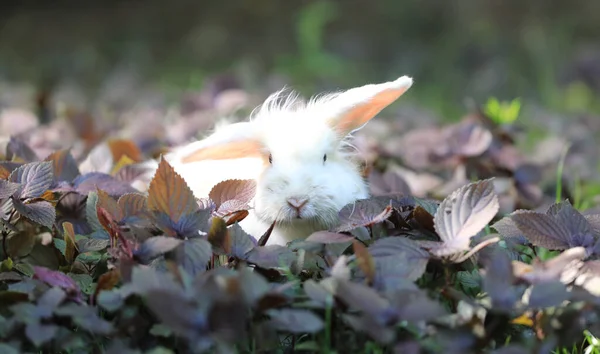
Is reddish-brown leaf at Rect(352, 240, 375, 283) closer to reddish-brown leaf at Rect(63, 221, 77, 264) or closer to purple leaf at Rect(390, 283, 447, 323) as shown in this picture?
purple leaf at Rect(390, 283, 447, 323)

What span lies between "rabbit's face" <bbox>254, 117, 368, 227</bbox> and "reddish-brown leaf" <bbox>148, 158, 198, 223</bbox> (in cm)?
44

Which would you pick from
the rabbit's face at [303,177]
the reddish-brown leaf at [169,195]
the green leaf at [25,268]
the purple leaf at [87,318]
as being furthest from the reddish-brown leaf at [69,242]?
the rabbit's face at [303,177]

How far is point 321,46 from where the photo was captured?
301 inches

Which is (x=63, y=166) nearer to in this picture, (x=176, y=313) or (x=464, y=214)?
(x=176, y=313)

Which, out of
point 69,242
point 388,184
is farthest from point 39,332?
point 388,184

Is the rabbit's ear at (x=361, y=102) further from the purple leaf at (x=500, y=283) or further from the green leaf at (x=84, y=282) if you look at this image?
the green leaf at (x=84, y=282)

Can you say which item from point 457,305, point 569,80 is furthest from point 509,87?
point 457,305

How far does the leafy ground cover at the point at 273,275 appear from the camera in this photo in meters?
1.77

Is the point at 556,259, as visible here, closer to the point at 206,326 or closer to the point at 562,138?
the point at 206,326

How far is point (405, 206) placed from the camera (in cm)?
242

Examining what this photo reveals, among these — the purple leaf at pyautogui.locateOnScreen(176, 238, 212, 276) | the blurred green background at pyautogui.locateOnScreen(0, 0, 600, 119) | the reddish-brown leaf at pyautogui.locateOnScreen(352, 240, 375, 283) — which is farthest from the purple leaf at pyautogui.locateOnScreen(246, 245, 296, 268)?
the blurred green background at pyautogui.locateOnScreen(0, 0, 600, 119)

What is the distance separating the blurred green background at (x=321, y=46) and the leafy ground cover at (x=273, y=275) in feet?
10.7

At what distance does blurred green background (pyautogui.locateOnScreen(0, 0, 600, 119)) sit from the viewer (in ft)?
21.8

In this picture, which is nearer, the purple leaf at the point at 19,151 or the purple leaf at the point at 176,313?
the purple leaf at the point at 176,313
